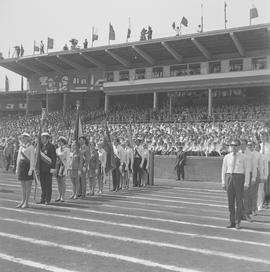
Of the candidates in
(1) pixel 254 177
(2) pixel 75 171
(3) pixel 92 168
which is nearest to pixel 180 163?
(3) pixel 92 168

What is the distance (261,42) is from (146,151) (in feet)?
73.5

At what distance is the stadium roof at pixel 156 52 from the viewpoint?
37.5 metres

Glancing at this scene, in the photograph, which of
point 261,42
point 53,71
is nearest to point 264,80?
point 261,42

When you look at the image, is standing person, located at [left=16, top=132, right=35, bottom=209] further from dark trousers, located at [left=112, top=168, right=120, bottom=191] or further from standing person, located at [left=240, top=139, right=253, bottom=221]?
dark trousers, located at [left=112, top=168, right=120, bottom=191]

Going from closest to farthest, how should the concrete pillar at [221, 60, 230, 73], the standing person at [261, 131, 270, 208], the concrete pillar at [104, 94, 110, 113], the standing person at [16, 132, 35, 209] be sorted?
the standing person at [16, 132, 35, 209], the standing person at [261, 131, 270, 208], the concrete pillar at [221, 60, 230, 73], the concrete pillar at [104, 94, 110, 113]

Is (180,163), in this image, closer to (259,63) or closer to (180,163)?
(180,163)

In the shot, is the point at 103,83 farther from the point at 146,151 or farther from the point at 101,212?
the point at 101,212

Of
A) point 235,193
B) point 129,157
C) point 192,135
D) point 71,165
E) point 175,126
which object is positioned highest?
point 175,126

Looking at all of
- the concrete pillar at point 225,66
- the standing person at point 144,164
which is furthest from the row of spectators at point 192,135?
the concrete pillar at point 225,66

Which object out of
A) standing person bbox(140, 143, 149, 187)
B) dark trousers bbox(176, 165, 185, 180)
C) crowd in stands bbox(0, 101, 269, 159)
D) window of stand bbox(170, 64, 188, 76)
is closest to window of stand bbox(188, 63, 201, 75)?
window of stand bbox(170, 64, 188, 76)

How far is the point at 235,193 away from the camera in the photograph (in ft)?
31.3

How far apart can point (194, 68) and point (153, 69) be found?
4442mm

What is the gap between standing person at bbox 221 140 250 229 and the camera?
30.7ft

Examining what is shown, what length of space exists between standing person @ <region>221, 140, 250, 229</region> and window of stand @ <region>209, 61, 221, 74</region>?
31.2 m
